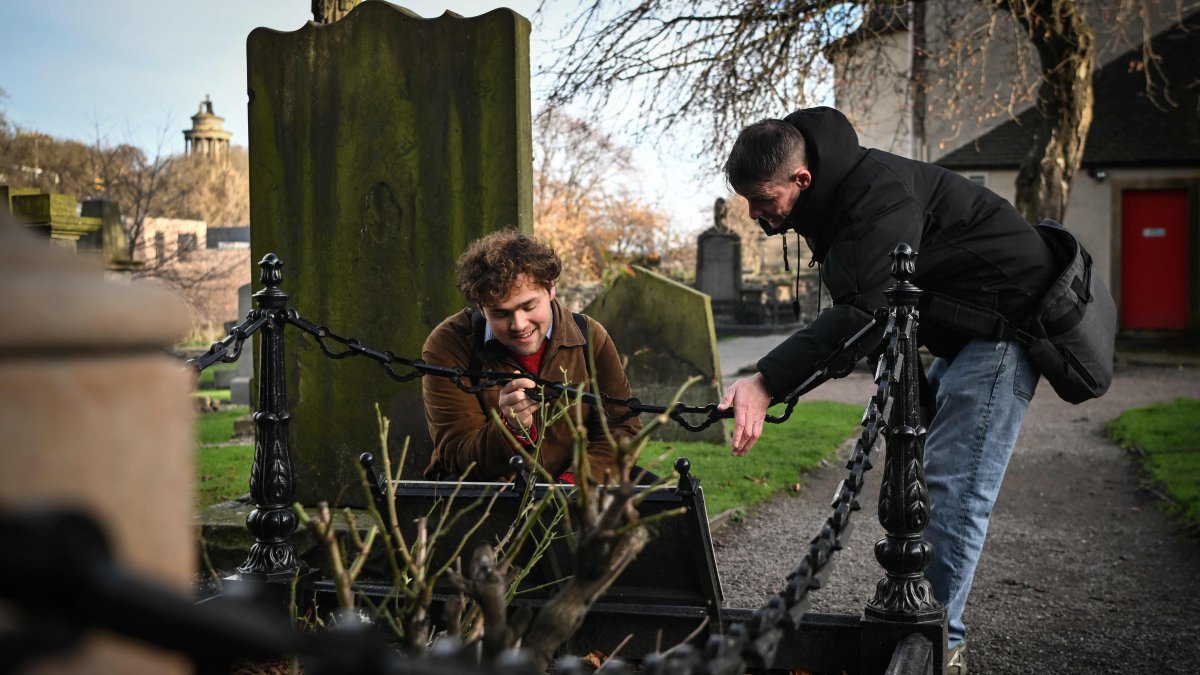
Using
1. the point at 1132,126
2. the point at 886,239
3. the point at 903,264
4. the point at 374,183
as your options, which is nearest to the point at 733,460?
the point at 374,183

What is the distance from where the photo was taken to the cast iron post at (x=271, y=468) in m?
3.60

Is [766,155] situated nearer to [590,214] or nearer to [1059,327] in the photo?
[1059,327]

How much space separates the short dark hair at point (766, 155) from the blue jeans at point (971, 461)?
35.2 inches

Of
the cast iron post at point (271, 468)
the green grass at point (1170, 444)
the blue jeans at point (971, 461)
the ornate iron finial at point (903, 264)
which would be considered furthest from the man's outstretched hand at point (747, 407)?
the green grass at point (1170, 444)

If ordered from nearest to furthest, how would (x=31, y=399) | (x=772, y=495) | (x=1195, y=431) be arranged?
(x=31, y=399)
(x=772, y=495)
(x=1195, y=431)

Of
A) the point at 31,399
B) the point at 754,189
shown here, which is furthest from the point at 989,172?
the point at 31,399

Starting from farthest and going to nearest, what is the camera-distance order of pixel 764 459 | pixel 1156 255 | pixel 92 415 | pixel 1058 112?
pixel 1156 255 < pixel 1058 112 < pixel 764 459 < pixel 92 415

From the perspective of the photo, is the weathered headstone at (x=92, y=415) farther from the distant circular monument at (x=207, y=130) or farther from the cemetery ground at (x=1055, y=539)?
the distant circular monument at (x=207, y=130)

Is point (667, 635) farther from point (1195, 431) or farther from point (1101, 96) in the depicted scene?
point (1101, 96)

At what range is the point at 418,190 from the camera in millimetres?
5199

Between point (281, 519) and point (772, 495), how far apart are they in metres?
4.52

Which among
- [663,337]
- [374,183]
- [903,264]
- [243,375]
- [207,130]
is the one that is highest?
[207,130]

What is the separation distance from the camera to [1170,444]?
29.6ft

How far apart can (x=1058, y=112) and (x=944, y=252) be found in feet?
43.9
